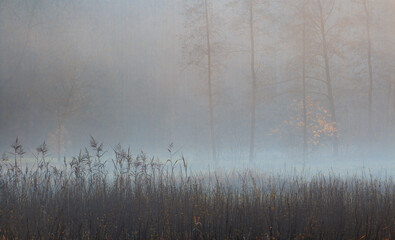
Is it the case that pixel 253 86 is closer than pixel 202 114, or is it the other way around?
pixel 253 86

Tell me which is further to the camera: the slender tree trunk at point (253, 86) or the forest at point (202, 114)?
the slender tree trunk at point (253, 86)

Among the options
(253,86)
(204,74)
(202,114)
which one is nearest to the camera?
(253,86)

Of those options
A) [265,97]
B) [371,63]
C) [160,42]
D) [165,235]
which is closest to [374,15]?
[371,63]

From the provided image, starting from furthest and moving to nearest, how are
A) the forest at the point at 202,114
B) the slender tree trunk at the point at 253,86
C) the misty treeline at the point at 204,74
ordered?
the misty treeline at the point at 204,74 → the slender tree trunk at the point at 253,86 → the forest at the point at 202,114

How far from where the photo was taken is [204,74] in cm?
1753

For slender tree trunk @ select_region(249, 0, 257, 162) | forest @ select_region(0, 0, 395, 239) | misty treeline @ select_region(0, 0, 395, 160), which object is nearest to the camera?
forest @ select_region(0, 0, 395, 239)

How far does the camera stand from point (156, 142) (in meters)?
31.0

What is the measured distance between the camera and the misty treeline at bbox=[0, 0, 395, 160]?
1709 centimetres

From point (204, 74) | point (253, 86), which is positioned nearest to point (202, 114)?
point (204, 74)

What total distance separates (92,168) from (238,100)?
19386 mm

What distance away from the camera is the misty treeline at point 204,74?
17094mm

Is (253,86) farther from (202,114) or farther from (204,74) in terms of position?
(202,114)

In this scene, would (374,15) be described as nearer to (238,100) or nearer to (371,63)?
(371,63)

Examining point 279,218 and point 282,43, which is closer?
point 279,218
